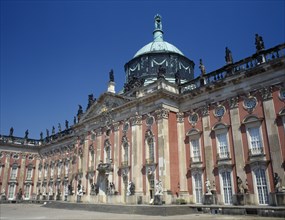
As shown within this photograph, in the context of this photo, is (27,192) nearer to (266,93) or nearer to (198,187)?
(198,187)

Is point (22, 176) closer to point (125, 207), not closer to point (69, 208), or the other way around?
point (69, 208)

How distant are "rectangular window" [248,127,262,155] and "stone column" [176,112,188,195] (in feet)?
24.3

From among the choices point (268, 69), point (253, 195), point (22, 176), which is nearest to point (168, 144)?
point (253, 195)

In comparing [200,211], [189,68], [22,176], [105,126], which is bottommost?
[200,211]

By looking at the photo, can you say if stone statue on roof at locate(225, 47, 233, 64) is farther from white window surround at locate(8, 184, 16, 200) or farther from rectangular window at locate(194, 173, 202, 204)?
white window surround at locate(8, 184, 16, 200)

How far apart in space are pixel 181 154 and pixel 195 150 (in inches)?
65.1

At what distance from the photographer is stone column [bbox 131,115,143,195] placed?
30.3 metres

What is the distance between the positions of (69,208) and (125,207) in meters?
11.0

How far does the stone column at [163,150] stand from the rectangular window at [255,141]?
8251 mm

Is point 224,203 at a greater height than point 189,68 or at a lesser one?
lesser

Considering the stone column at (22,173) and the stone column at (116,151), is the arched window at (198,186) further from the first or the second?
the stone column at (22,173)

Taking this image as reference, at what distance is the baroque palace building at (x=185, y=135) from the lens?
23.7 meters

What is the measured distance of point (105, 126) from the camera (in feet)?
122

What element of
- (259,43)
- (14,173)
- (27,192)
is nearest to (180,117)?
(259,43)
